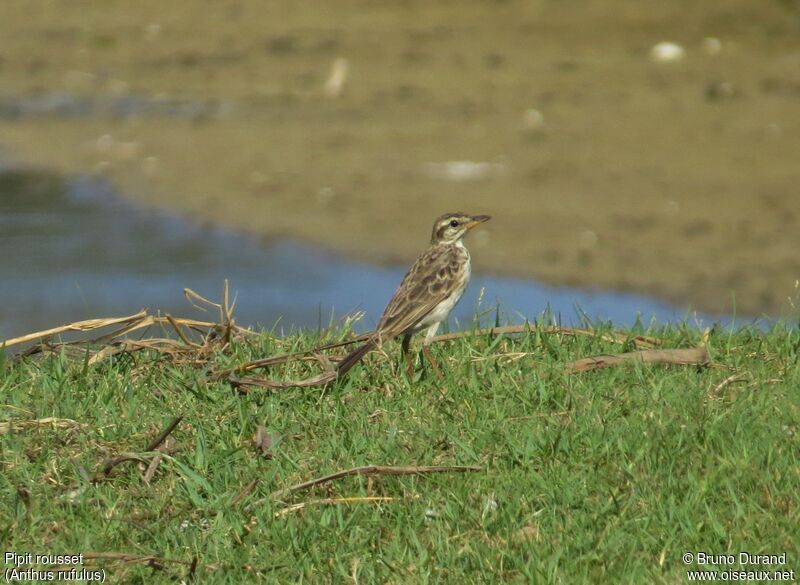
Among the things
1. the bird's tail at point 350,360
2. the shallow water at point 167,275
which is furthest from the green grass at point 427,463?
the shallow water at point 167,275

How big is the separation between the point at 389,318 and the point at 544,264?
758 cm

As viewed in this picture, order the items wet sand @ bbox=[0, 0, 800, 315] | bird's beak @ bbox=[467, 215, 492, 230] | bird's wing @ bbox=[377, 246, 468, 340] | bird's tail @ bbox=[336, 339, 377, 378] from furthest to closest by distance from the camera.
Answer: wet sand @ bbox=[0, 0, 800, 315] → bird's beak @ bbox=[467, 215, 492, 230] → bird's wing @ bbox=[377, 246, 468, 340] → bird's tail @ bbox=[336, 339, 377, 378]

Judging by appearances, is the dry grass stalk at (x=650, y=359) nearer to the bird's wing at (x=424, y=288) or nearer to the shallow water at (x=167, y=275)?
the bird's wing at (x=424, y=288)

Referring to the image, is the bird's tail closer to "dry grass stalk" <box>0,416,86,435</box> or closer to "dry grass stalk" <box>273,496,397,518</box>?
"dry grass stalk" <box>273,496,397,518</box>

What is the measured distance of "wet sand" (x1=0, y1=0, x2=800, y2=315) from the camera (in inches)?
602

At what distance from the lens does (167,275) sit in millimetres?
14523

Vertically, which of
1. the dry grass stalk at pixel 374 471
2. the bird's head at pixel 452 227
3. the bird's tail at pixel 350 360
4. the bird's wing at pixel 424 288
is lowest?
the dry grass stalk at pixel 374 471

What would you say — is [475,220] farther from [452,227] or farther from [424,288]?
[424,288]

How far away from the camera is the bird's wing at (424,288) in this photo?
23.5ft

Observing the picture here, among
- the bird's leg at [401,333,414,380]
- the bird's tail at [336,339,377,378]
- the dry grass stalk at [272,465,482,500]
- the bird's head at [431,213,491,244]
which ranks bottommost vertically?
the bird's leg at [401,333,414,380]

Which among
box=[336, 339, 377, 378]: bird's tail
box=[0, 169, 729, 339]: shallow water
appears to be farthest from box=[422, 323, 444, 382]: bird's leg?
Answer: box=[0, 169, 729, 339]: shallow water

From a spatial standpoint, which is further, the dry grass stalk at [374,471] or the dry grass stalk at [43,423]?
the dry grass stalk at [43,423]

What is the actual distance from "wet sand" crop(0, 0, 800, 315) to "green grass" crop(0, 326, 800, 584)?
6.86 meters

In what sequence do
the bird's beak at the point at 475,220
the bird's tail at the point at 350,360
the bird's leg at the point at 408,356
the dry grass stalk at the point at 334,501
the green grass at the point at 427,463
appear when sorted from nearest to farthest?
the green grass at the point at 427,463 → the dry grass stalk at the point at 334,501 → the bird's tail at the point at 350,360 → the bird's leg at the point at 408,356 → the bird's beak at the point at 475,220
